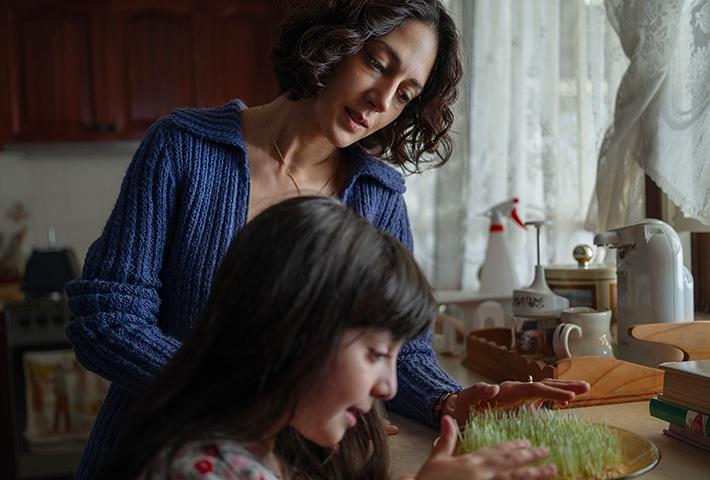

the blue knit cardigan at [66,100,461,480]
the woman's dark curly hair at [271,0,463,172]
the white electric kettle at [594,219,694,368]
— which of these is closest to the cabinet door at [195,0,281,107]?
the woman's dark curly hair at [271,0,463,172]

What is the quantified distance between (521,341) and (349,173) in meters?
0.45

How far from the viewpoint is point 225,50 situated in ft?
11.4

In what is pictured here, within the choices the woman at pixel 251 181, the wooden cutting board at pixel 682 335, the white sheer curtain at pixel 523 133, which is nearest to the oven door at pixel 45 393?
the white sheer curtain at pixel 523 133

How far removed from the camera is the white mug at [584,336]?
1.20m

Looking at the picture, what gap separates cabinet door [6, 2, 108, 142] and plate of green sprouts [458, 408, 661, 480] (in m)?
2.95

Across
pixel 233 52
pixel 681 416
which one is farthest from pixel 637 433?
pixel 233 52

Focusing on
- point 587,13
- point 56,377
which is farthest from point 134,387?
point 56,377

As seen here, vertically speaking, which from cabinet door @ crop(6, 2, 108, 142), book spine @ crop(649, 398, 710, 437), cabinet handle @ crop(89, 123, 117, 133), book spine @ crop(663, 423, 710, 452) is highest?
cabinet door @ crop(6, 2, 108, 142)

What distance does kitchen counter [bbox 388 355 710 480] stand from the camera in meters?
0.82

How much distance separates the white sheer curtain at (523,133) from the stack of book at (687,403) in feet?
2.88

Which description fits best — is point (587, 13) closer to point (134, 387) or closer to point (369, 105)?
point (369, 105)

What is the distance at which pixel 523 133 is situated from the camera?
2.32 meters

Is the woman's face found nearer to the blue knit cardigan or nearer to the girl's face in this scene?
the blue knit cardigan

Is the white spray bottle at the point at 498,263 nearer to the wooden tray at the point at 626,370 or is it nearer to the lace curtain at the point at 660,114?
the lace curtain at the point at 660,114
